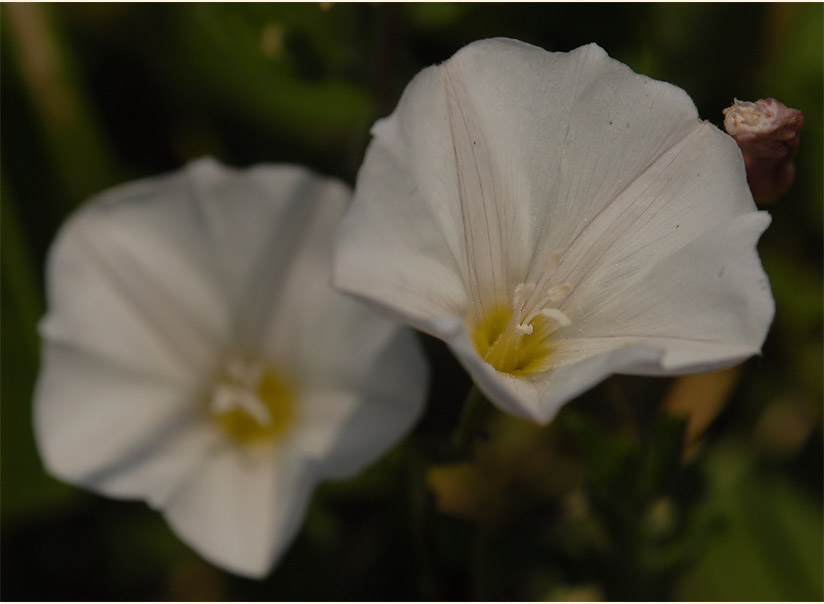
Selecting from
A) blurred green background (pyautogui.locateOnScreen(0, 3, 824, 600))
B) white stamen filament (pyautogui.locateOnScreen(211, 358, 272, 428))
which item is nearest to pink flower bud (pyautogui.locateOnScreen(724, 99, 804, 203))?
blurred green background (pyautogui.locateOnScreen(0, 3, 824, 600))

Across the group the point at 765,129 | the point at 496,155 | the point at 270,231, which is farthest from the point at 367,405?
the point at 765,129

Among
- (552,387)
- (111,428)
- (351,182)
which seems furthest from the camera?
(351,182)

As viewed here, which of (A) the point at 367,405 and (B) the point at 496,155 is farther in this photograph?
(A) the point at 367,405

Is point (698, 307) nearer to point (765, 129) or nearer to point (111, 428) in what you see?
point (765, 129)

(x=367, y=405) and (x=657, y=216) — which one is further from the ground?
(x=657, y=216)

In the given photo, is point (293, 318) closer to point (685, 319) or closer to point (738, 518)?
point (685, 319)
